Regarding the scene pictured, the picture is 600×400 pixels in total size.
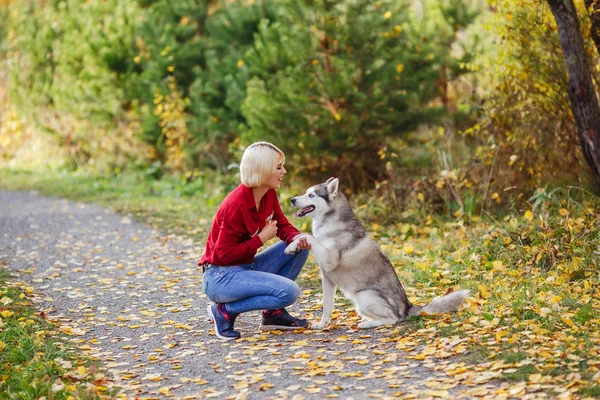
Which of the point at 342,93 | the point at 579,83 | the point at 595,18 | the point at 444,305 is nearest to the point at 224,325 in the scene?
the point at 444,305

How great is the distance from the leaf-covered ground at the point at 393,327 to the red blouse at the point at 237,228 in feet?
2.27

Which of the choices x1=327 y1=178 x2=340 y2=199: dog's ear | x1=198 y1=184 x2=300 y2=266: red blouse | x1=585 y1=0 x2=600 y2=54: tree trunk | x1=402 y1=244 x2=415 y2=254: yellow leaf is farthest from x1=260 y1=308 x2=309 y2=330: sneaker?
x1=585 y1=0 x2=600 y2=54: tree trunk

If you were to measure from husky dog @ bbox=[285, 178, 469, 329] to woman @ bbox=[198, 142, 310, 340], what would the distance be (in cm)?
22

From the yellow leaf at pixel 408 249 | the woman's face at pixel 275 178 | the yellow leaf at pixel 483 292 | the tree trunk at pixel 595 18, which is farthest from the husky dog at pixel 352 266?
the tree trunk at pixel 595 18

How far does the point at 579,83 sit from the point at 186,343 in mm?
4810

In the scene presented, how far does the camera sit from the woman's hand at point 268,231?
557cm

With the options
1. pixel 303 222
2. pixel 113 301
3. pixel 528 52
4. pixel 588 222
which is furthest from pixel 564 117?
pixel 113 301

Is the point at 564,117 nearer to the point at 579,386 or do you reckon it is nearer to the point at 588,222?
the point at 588,222

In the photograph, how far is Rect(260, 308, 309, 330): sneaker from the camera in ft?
19.6

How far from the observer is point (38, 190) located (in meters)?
16.6

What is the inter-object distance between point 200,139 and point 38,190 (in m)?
4.35

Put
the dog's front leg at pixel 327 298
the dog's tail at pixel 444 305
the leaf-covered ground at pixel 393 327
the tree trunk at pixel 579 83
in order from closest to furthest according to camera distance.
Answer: the leaf-covered ground at pixel 393 327 < the dog's tail at pixel 444 305 < the dog's front leg at pixel 327 298 < the tree trunk at pixel 579 83

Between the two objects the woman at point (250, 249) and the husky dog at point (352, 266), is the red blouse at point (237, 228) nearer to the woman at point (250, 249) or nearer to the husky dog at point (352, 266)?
the woman at point (250, 249)

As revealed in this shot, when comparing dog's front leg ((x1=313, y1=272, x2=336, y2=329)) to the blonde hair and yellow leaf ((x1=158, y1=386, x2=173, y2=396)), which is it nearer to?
the blonde hair
